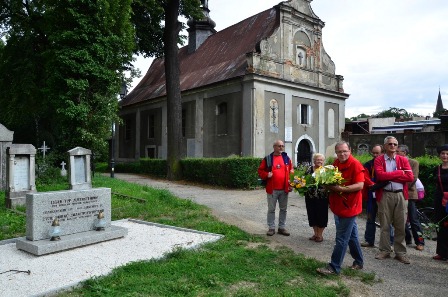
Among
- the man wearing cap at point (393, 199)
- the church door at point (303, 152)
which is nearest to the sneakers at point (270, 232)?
the man wearing cap at point (393, 199)

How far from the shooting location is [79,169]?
40.6 feet

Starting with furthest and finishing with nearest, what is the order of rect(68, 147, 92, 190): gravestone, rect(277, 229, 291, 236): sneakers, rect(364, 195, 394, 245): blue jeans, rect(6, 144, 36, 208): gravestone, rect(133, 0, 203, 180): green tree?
1. rect(133, 0, 203, 180): green tree
2. rect(68, 147, 92, 190): gravestone
3. rect(6, 144, 36, 208): gravestone
4. rect(277, 229, 291, 236): sneakers
5. rect(364, 195, 394, 245): blue jeans

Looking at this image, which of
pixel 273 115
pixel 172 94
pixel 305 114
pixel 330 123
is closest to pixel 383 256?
pixel 172 94

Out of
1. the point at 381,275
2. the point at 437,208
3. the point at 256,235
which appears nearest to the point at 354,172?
the point at 381,275

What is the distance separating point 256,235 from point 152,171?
16087 mm

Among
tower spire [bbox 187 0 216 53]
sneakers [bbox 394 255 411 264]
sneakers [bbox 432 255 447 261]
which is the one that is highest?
tower spire [bbox 187 0 216 53]

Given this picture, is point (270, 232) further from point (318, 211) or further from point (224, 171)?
point (224, 171)

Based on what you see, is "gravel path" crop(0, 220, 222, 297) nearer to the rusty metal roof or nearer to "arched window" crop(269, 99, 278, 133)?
"arched window" crop(269, 99, 278, 133)

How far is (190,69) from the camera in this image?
27797mm

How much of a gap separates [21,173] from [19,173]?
0.22ft

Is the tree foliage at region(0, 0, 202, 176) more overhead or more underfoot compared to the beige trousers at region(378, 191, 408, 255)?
more overhead

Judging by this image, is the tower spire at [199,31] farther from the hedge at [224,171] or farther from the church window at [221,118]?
the hedge at [224,171]

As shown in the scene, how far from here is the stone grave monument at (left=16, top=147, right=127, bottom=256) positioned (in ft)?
19.4

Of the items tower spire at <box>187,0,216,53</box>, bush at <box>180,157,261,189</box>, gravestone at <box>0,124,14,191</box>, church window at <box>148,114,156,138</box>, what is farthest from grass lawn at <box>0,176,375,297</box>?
tower spire at <box>187,0,216,53</box>
